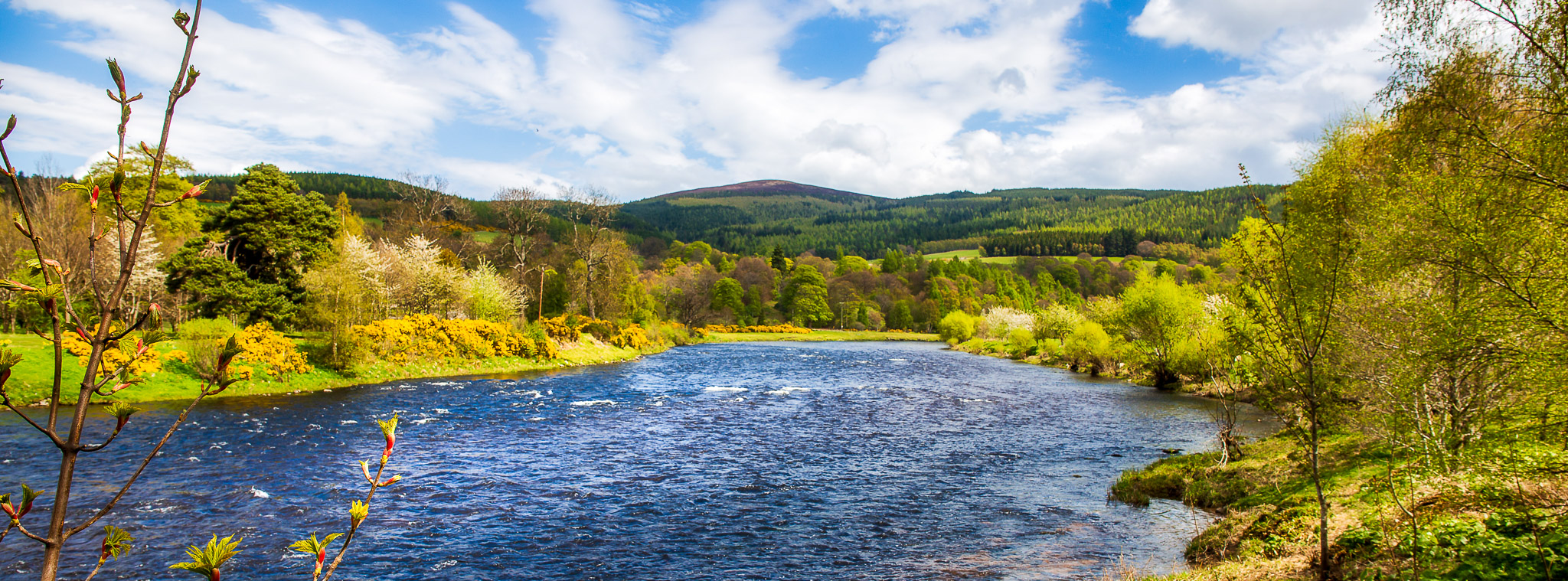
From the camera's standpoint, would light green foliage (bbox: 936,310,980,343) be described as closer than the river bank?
No

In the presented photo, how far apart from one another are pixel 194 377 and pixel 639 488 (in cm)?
2027

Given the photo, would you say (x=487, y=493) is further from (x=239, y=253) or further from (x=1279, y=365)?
(x=239, y=253)

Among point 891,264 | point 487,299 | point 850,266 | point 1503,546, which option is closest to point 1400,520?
point 1503,546

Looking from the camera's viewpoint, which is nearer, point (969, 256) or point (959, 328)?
point (959, 328)

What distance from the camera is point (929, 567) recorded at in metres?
11.4

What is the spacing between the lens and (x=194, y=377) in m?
25.8

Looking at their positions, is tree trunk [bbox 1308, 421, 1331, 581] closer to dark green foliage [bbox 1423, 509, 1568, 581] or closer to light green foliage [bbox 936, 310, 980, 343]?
dark green foliage [bbox 1423, 509, 1568, 581]

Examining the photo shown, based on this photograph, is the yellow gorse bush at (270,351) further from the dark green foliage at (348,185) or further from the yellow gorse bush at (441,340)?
the dark green foliage at (348,185)

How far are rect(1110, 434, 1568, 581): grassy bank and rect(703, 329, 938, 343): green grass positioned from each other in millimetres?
73457

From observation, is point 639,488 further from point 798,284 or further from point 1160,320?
point 798,284

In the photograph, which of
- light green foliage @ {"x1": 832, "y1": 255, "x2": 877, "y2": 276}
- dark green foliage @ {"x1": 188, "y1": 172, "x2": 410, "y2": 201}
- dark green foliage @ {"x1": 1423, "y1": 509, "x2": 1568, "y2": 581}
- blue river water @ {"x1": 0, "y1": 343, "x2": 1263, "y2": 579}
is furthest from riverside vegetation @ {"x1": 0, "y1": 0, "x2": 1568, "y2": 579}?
light green foliage @ {"x1": 832, "y1": 255, "x2": 877, "y2": 276}

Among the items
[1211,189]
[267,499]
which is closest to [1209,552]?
[267,499]

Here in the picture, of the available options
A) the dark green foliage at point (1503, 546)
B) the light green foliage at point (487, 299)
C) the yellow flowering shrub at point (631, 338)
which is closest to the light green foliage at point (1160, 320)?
the dark green foliage at point (1503, 546)

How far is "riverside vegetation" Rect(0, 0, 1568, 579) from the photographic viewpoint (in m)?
6.72
